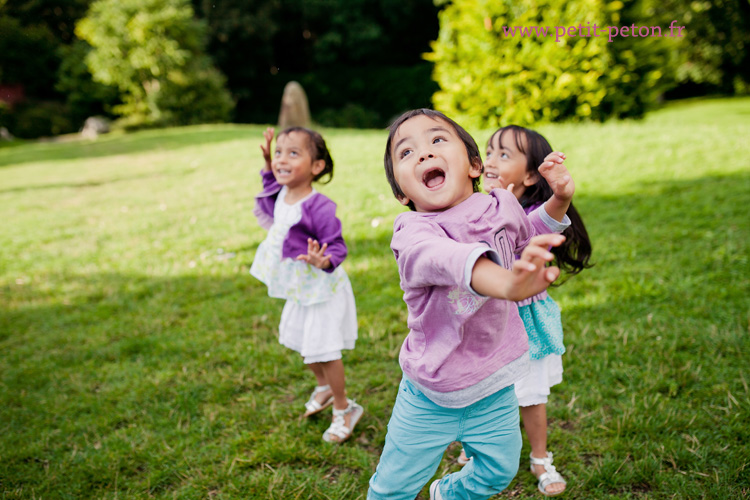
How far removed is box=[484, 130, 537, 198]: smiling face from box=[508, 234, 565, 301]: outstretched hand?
1.25 m

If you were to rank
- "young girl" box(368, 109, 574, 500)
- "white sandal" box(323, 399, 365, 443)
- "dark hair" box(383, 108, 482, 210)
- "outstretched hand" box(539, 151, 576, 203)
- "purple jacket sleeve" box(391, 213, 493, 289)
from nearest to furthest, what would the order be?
"purple jacket sleeve" box(391, 213, 493, 289)
"young girl" box(368, 109, 574, 500)
"dark hair" box(383, 108, 482, 210)
"outstretched hand" box(539, 151, 576, 203)
"white sandal" box(323, 399, 365, 443)

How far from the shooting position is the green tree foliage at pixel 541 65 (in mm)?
8195

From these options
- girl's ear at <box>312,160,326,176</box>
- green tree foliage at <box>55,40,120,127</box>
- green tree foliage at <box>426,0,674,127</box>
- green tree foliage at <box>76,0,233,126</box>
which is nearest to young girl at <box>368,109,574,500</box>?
girl's ear at <box>312,160,326,176</box>

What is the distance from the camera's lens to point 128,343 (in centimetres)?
373

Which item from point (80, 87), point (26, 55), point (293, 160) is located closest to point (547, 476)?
point (293, 160)

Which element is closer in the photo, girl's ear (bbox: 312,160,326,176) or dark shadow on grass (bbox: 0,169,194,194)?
girl's ear (bbox: 312,160,326,176)

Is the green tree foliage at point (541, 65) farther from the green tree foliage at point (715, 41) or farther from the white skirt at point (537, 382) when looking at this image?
the green tree foliage at point (715, 41)

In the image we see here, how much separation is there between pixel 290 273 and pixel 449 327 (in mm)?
1321

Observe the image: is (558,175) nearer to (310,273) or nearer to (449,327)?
(449,327)

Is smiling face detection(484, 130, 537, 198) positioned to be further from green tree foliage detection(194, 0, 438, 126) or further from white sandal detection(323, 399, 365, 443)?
green tree foliage detection(194, 0, 438, 126)

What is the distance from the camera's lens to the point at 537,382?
7.32ft

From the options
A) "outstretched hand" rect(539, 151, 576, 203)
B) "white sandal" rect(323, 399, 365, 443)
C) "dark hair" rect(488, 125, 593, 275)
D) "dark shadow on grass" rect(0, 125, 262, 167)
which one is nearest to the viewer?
"outstretched hand" rect(539, 151, 576, 203)

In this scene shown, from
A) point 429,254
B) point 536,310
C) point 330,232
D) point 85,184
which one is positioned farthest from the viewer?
point 85,184

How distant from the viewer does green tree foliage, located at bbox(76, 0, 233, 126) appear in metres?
18.5
